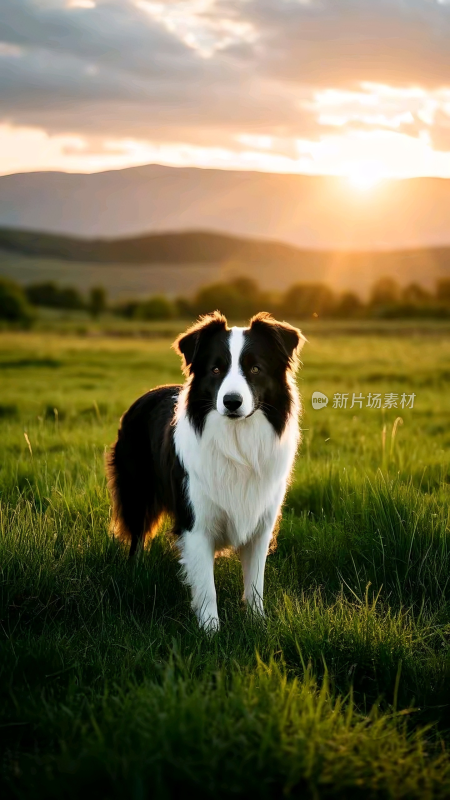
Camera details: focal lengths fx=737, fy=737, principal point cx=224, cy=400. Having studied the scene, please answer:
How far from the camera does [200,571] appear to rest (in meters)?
4.37

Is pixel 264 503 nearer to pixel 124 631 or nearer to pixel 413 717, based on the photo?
pixel 124 631

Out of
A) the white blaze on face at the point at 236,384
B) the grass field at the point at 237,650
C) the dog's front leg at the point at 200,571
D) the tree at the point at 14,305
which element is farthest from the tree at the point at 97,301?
the white blaze on face at the point at 236,384

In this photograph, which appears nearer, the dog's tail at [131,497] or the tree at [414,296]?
the dog's tail at [131,497]

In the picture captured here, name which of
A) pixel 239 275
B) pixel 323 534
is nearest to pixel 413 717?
pixel 323 534

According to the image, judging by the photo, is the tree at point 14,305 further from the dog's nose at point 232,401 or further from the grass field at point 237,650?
the dog's nose at point 232,401

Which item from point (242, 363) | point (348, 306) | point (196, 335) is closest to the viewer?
point (242, 363)

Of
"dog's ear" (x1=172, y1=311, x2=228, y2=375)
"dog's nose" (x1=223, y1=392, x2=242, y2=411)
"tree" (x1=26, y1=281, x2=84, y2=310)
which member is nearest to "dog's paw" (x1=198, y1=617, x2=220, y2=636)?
"dog's nose" (x1=223, y1=392, x2=242, y2=411)

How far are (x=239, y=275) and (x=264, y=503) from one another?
4931cm

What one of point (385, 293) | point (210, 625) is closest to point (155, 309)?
point (385, 293)

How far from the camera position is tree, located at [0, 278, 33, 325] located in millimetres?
42203

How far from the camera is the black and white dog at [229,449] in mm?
4180

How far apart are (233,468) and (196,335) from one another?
827 mm

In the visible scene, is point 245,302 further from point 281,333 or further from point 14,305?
point 281,333

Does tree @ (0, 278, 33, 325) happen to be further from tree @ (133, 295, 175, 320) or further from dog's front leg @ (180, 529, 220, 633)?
dog's front leg @ (180, 529, 220, 633)
